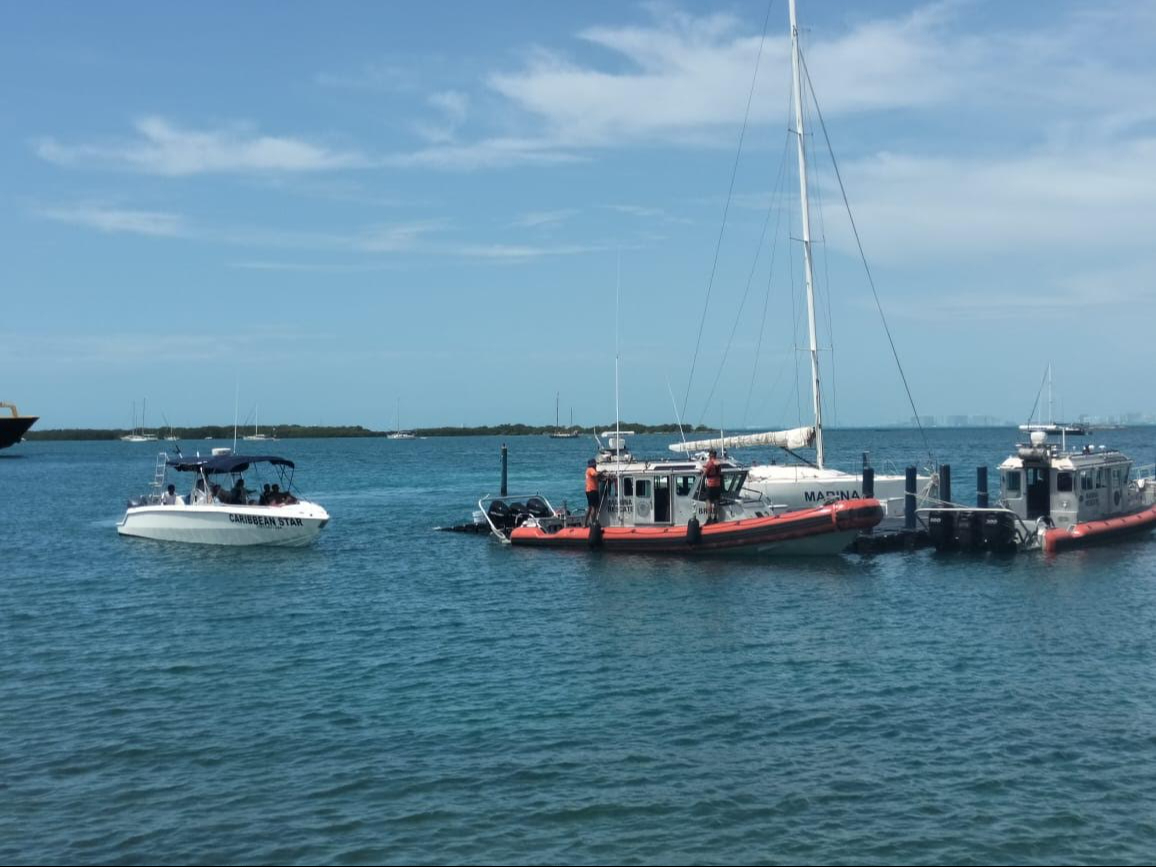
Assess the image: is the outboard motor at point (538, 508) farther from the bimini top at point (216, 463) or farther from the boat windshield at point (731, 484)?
the bimini top at point (216, 463)

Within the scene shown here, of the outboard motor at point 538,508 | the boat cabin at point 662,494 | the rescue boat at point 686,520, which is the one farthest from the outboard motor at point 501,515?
the boat cabin at point 662,494

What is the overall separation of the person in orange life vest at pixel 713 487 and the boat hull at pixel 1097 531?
9.44 metres

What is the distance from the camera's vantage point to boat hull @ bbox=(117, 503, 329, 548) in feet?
115

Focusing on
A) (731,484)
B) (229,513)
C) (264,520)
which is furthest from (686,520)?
(229,513)

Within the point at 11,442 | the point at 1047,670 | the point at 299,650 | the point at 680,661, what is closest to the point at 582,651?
the point at 680,661

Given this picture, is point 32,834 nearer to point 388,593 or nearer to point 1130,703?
point 1130,703

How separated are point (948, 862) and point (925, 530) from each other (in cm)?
2577

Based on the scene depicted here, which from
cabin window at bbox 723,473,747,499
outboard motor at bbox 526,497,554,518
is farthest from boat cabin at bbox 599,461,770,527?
outboard motor at bbox 526,497,554,518

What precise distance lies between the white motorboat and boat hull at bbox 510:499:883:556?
9.65 meters

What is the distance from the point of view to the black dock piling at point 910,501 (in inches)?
1411

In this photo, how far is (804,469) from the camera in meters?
37.1

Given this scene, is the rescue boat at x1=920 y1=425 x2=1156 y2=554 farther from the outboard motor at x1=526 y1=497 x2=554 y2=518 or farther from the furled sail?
the outboard motor at x1=526 y1=497 x2=554 y2=518

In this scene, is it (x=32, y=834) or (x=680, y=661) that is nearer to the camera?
(x=32, y=834)

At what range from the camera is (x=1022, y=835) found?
1129cm
